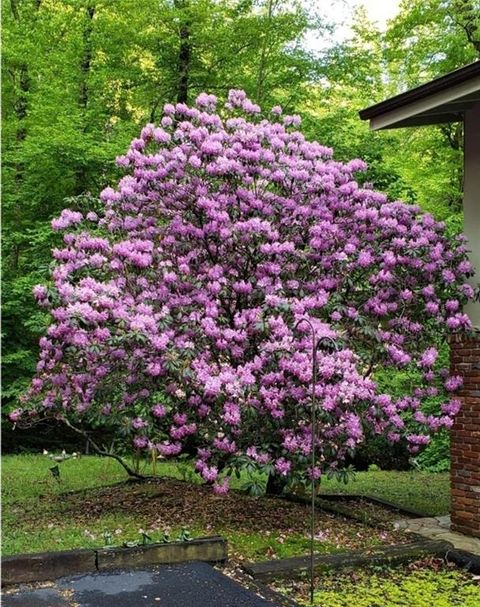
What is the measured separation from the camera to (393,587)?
519cm

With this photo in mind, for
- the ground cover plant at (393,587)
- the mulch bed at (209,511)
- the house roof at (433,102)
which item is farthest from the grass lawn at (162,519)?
the house roof at (433,102)

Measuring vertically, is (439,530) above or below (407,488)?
above

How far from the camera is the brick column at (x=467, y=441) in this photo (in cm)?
659

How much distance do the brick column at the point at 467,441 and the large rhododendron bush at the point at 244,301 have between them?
0.52 ft

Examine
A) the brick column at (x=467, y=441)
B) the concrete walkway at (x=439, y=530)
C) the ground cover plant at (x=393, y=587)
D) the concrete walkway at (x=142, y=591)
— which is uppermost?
the brick column at (x=467, y=441)

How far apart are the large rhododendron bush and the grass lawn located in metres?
0.55

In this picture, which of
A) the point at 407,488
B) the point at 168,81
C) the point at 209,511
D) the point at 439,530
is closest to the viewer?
the point at 439,530

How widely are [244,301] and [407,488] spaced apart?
15.7 ft

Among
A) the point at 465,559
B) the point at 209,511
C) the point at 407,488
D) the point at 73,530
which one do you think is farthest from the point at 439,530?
the point at 73,530

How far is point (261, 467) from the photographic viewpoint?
228 inches

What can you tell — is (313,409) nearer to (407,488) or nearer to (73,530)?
(73,530)

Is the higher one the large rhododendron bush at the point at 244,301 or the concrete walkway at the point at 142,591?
the large rhododendron bush at the point at 244,301

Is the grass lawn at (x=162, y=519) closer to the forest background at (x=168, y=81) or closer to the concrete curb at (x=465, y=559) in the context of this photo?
the concrete curb at (x=465, y=559)

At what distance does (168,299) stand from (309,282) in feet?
4.53
